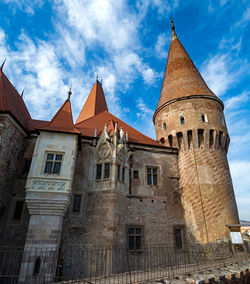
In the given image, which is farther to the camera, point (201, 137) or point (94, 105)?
point (94, 105)

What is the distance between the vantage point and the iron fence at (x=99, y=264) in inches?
278

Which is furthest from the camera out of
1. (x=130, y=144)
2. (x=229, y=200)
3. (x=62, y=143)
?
(x=130, y=144)

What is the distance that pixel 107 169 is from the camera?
39.1 feet

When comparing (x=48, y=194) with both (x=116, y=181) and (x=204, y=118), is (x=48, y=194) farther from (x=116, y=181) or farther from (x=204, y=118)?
(x=204, y=118)

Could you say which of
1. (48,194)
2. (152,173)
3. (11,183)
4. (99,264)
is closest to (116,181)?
(152,173)

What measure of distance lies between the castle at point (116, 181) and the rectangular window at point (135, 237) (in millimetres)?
52

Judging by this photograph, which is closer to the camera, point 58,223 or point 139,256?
point 58,223

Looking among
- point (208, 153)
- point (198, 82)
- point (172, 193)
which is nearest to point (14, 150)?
point (172, 193)

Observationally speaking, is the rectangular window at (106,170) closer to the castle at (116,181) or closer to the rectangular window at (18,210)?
the castle at (116,181)

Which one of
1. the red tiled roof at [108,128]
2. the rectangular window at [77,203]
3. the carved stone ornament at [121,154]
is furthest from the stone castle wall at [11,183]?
the carved stone ornament at [121,154]

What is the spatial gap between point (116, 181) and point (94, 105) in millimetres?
12409

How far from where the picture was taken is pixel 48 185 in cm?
961

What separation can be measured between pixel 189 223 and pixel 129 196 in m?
4.28

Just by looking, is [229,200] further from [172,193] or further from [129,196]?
[129,196]
